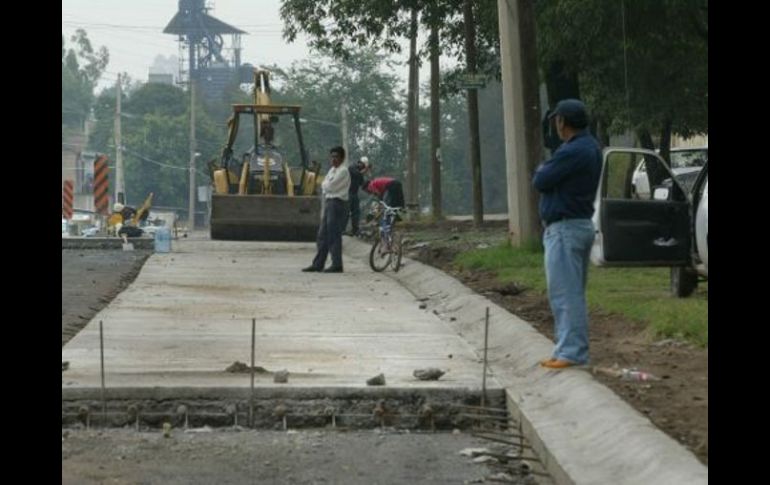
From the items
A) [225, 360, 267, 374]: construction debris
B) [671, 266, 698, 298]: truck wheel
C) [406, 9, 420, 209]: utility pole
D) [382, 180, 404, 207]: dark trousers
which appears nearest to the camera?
[225, 360, 267, 374]: construction debris

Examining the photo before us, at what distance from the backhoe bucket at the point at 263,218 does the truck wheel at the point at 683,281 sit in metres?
17.3

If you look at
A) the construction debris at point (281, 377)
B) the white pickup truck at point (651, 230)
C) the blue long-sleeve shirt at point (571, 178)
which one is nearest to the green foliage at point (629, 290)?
the white pickup truck at point (651, 230)

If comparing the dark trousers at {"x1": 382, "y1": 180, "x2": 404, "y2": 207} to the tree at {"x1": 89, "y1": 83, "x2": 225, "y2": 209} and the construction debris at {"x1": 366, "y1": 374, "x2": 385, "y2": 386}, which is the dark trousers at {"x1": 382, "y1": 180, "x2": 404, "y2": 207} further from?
the tree at {"x1": 89, "y1": 83, "x2": 225, "y2": 209}

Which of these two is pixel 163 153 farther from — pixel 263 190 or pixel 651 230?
pixel 651 230

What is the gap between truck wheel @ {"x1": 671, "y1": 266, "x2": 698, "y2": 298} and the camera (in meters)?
17.1

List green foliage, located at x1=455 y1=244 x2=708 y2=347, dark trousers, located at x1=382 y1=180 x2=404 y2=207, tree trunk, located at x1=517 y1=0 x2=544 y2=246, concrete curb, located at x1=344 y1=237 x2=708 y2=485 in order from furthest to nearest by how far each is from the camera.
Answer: dark trousers, located at x1=382 y1=180 x2=404 y2=207, tree trunk, located at x1=517 y1=0 x2=544 y2=246, green foliage, located at x1=455 y1=244 x2=708 y2=347, concrete curb, located at x1=344 y1=237 x2=708 y2=485

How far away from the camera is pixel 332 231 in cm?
2523

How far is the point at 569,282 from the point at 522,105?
42.4 feet

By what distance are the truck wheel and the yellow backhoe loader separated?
683 inches

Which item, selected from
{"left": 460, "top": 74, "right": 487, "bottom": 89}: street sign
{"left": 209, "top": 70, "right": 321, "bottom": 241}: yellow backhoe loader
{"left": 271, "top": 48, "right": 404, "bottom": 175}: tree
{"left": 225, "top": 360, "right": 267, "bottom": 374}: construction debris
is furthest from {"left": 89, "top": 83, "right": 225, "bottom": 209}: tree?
{"left": 225, "top": 360, "right": 267, "bottom": 374}: construction debris

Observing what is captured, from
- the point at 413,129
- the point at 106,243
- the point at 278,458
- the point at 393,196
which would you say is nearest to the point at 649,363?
the point at 278,458

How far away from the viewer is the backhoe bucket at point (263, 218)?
112 ft
